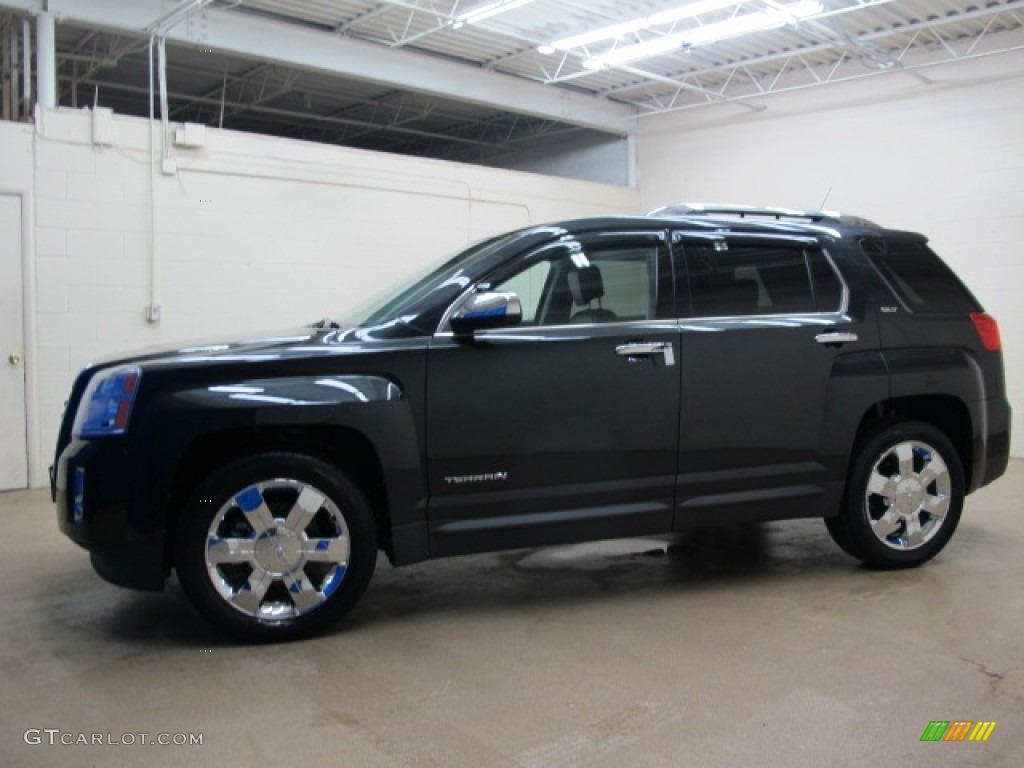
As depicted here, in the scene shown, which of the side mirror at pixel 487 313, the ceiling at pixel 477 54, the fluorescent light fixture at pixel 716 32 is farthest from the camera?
the ceiling at pixel 477 54

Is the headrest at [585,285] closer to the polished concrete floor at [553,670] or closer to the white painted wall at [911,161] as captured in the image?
the polished concrete floor at [553,670]

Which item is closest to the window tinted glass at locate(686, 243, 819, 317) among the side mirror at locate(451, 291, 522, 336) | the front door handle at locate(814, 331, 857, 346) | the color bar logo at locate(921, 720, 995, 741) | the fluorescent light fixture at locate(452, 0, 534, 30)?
the front door handle at locate(814, 331, 857, 346)

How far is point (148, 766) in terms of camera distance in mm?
2711

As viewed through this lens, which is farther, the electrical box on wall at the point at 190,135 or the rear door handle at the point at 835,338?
the electrical box on wall at the point at 190,135

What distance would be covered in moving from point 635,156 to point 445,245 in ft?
11.3

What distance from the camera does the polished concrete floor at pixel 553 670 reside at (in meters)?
2.84

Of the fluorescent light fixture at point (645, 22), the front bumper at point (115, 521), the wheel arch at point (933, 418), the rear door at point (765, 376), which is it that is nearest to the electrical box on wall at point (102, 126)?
the fluorescent light fixture at point (645, 22)

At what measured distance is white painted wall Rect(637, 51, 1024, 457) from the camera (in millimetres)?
8953

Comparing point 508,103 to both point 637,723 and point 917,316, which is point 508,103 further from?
point 637,723

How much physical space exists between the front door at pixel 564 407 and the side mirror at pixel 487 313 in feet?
0.21

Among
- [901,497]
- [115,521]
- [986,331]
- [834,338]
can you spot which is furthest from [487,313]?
[986,331]

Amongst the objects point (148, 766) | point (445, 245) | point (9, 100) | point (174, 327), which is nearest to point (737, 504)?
point (148, 766)

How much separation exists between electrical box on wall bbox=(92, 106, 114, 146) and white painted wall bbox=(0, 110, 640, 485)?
0.17 feet

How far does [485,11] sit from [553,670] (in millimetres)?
6170
